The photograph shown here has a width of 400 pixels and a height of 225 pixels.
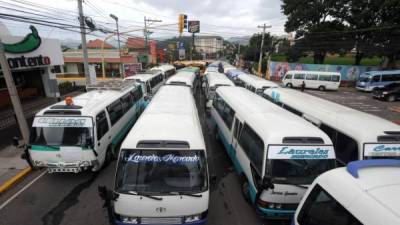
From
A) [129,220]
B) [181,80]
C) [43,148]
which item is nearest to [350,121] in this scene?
[129,220]

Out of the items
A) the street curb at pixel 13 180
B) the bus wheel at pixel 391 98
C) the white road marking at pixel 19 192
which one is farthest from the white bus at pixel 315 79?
the street curb at pixel 13 180

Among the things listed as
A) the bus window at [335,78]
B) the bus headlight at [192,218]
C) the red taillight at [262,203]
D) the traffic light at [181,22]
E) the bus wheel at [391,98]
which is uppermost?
the traffic light at [181,22]

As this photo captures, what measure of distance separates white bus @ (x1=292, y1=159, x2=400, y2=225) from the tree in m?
35.7

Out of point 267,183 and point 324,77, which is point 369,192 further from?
point 324,77

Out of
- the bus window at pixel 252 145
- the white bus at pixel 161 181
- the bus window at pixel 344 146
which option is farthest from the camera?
the bus window at pixel 344 146

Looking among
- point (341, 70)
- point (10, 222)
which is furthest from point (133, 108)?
point (341, 70)

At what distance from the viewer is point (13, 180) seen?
7207 mm

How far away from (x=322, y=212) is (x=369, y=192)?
741 millimetres

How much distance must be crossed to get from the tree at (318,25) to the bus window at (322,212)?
35827 mm

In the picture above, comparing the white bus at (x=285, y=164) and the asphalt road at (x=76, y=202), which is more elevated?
the white bus at (x=285, y=164)

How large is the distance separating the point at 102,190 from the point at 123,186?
1.29 feet

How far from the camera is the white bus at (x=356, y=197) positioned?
243cm

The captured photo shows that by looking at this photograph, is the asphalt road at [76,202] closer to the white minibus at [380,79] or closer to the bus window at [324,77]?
the bus window at [324,77]

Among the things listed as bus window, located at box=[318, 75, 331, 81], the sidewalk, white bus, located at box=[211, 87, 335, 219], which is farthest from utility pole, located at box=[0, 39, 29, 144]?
bus window, located at box=[318, 75, 331, 81]
